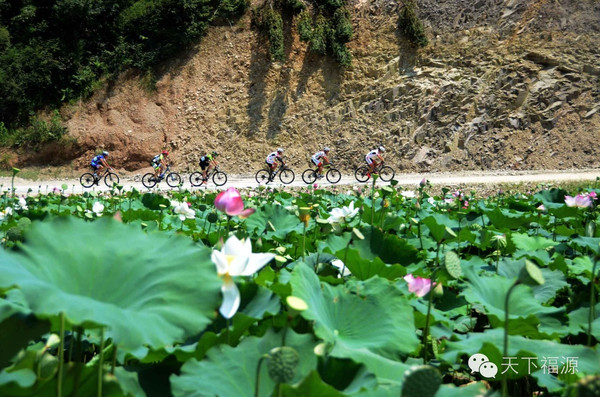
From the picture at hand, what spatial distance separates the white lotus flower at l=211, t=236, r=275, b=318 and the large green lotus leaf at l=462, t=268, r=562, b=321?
60 centimetres

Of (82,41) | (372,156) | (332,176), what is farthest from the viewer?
(82,41)

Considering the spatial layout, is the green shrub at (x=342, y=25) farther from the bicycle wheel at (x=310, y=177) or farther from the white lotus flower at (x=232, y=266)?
the white lotus flower at (x=232, y=266)

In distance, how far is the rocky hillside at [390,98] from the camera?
1675cm

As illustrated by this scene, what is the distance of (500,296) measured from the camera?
1.26m

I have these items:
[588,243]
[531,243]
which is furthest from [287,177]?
[588,243]

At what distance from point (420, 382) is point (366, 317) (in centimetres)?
46

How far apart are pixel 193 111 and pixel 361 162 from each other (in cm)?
667

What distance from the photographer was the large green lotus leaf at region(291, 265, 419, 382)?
899mm

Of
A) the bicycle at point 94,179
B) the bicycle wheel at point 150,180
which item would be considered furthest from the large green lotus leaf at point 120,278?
the bicycle wheel at point 150,180

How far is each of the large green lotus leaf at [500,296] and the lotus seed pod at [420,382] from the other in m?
0.70

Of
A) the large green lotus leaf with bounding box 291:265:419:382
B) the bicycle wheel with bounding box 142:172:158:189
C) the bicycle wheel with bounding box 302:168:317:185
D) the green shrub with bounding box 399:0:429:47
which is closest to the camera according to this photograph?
the large green lotus leaf with bounding box 291:265:419:382

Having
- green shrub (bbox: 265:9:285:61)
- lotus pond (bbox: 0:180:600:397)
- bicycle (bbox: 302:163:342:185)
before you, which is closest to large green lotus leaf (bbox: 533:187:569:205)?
lotus pond (bbox: 0:180:600:397)

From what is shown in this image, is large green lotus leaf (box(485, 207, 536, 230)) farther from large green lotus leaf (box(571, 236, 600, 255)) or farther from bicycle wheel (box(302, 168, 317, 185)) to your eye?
bicycle wheel (box(302, 168, 317, 185))

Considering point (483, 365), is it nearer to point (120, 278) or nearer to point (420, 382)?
point (420, 382)
